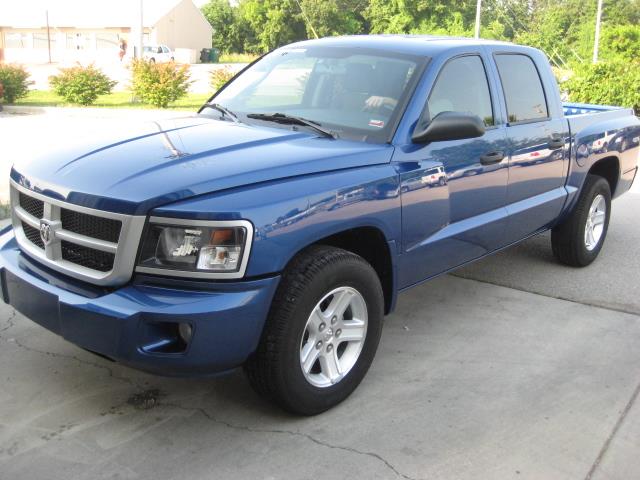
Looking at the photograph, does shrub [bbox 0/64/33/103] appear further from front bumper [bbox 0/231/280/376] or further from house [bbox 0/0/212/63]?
house [bbox 0/0/212/63]

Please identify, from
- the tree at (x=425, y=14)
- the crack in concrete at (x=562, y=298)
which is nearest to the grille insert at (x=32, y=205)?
the crack in concrete at (x=562, y=298)

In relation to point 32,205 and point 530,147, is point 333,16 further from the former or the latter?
point 32,205

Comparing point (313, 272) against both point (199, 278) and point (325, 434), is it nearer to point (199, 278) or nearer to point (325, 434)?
point (199, 278)

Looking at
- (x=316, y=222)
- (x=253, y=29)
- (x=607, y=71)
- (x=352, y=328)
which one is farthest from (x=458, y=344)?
(x=253, y=29)

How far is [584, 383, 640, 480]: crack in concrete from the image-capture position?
3.12 m

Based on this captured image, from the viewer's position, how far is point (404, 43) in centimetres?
443

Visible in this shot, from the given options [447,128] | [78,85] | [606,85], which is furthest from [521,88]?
[78,85]

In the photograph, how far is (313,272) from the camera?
317cm

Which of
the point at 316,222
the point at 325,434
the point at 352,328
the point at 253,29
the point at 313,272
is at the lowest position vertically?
the point at 325,434

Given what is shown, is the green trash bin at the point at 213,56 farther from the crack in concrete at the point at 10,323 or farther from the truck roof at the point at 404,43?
the crack in concrete at the point at 10,323

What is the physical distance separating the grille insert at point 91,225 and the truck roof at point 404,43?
7.23 feet

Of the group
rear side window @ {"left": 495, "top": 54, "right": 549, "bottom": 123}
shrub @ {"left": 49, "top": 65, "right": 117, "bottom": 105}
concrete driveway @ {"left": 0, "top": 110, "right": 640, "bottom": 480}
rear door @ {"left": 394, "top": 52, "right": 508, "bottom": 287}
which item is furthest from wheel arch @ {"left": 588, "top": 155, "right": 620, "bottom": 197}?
shrub @ {"left": 49, "top": 65, "right": 117, "bottom": 105}

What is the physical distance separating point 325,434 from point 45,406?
1.41 metres

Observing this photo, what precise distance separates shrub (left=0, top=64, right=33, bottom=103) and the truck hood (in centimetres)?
1932
